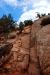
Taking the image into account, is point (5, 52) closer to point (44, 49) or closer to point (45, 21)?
point (45, 21)

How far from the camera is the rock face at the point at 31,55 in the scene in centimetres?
1273

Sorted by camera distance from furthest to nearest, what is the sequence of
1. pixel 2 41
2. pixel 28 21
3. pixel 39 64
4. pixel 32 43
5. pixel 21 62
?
pixel 28 21, pixel 2 41, pixel 32 43, pixel 21 62, pixel 39 64

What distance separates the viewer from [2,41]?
58.4 ft

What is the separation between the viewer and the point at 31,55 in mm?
14703

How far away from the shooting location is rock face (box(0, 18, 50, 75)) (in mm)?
12734

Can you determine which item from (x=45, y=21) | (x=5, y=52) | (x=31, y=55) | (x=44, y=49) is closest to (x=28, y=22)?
(x=45, y=21)

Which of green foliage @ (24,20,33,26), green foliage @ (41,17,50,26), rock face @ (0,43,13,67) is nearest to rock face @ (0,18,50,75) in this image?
rock face @ (0,43,13,67)

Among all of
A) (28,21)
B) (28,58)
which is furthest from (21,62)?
(28,21)

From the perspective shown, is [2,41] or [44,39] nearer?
[44,39]

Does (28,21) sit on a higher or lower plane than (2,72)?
higher

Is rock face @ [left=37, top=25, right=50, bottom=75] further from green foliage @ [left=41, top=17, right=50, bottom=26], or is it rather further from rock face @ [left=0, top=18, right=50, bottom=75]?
green foliage @ [left=41, top=17, right=50, bottom=26]

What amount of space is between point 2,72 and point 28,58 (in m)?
1.76

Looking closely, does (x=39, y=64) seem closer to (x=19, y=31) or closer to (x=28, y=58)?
(x=28, y=58)

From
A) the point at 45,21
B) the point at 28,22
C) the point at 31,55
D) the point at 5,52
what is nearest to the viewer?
the point at 31,55
